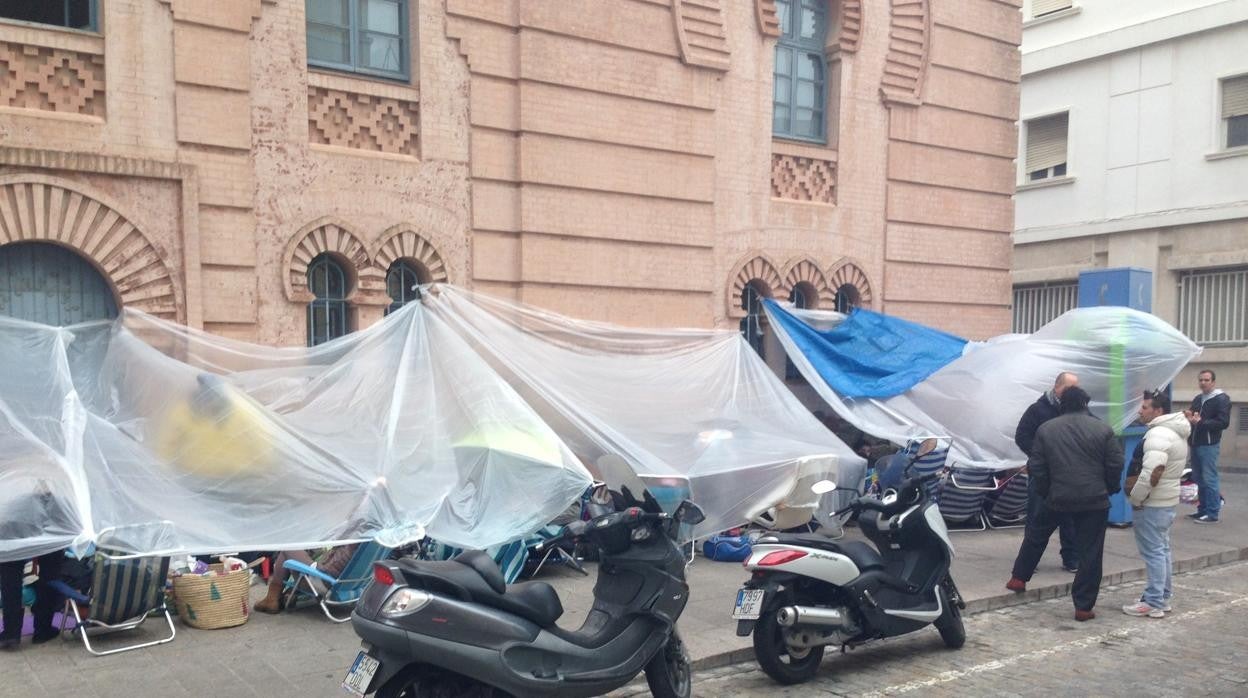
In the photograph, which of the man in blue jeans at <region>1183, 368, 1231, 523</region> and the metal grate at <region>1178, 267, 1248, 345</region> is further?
the metal grate at <region>1178, 267, 1248, 345</region>

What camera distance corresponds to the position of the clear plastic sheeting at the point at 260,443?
6.06 metres

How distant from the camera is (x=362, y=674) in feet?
15.5

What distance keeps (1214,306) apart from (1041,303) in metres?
3.68

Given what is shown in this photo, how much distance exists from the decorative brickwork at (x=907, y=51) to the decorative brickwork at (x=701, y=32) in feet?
9.04

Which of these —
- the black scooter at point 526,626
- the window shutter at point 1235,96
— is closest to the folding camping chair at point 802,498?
the black scooter at point 526,626

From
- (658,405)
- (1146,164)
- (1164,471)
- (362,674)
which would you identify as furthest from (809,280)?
(1146,164)

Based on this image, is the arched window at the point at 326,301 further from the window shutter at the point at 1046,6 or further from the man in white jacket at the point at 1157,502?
the window shutter at the point at 1046,6

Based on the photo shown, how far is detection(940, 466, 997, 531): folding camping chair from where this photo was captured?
35.2 feet

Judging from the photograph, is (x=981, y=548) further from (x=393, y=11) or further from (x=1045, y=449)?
(x=393, y=11)

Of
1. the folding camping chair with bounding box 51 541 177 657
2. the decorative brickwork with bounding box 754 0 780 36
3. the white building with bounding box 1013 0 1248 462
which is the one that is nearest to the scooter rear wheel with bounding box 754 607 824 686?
the folding camping chair with bounding box 51 541 177 657

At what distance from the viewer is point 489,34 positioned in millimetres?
10102

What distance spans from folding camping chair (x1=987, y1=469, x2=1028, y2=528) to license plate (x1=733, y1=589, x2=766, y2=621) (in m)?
5.84

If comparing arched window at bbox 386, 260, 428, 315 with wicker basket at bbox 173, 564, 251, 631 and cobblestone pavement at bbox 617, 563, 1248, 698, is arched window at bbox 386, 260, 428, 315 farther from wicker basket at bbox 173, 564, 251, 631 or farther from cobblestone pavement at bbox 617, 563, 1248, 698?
cobblestone pavement at bbox 617, 563, 1248, 698

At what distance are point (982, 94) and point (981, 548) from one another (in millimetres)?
7169
